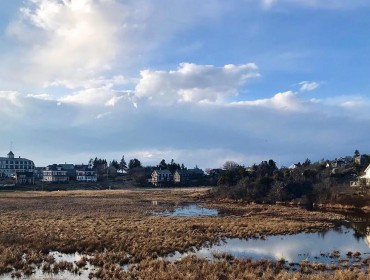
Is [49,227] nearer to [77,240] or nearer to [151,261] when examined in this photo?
[77,240]

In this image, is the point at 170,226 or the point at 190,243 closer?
the point at 190,243

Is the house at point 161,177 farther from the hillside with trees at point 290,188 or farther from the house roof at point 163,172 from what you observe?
the hillside with trees at point 290,188

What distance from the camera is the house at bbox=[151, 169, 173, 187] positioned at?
5950 inches

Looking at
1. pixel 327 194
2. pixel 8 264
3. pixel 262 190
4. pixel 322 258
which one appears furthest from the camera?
pixel 262 190

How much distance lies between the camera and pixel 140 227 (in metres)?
37.3

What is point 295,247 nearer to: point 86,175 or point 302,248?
point 302,248

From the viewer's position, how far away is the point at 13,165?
18275 centimetres

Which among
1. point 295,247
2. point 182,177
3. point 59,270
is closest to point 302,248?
point 295,247

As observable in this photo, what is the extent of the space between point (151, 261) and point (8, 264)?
289 inches

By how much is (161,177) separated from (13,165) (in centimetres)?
7228

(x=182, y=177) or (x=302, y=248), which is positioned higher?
(x=182, y=177)

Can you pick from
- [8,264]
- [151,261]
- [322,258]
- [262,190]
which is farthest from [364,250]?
[262,190]

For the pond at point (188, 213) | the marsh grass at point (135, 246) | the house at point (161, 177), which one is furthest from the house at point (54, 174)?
the marsh grass at point (135, 246)

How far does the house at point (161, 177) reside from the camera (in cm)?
15112
